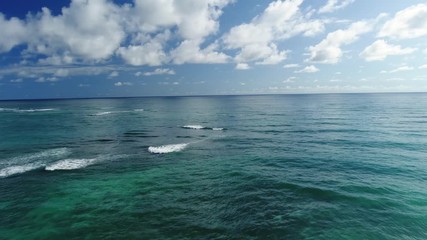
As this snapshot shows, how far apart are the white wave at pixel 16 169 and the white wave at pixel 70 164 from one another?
1.91m

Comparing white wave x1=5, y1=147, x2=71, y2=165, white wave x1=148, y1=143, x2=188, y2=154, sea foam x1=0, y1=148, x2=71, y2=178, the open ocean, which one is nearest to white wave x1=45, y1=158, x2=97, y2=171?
the open ocean

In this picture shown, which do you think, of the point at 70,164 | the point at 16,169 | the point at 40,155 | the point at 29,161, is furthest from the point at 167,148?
the point at 16,169

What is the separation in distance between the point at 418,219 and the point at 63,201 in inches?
1111

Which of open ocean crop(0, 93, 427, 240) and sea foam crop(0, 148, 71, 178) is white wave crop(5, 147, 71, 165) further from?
open ocean crop(0, 93, 427, 240)

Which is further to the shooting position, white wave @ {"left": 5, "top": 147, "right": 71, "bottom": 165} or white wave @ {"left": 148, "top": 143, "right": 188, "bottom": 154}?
white wave @ {"left": 148, "top": 143, "right": 188, "bottom": 154}

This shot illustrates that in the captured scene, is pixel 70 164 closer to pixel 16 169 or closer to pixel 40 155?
pixel 16 169

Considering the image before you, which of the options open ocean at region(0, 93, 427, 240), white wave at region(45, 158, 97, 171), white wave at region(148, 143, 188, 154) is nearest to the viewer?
open ocean at region(0, 93, 427, 240)

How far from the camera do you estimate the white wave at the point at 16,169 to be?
3091cm

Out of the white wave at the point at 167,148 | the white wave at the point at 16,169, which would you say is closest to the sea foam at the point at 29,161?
the white wave at the point at 16,169

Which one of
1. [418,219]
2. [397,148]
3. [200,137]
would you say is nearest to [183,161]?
[200,137]

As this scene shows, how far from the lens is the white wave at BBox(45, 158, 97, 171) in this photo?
108 feet

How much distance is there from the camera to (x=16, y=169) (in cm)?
3228

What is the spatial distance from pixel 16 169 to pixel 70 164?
5.70 m

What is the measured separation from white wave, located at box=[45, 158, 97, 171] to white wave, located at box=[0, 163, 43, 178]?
1907mm
